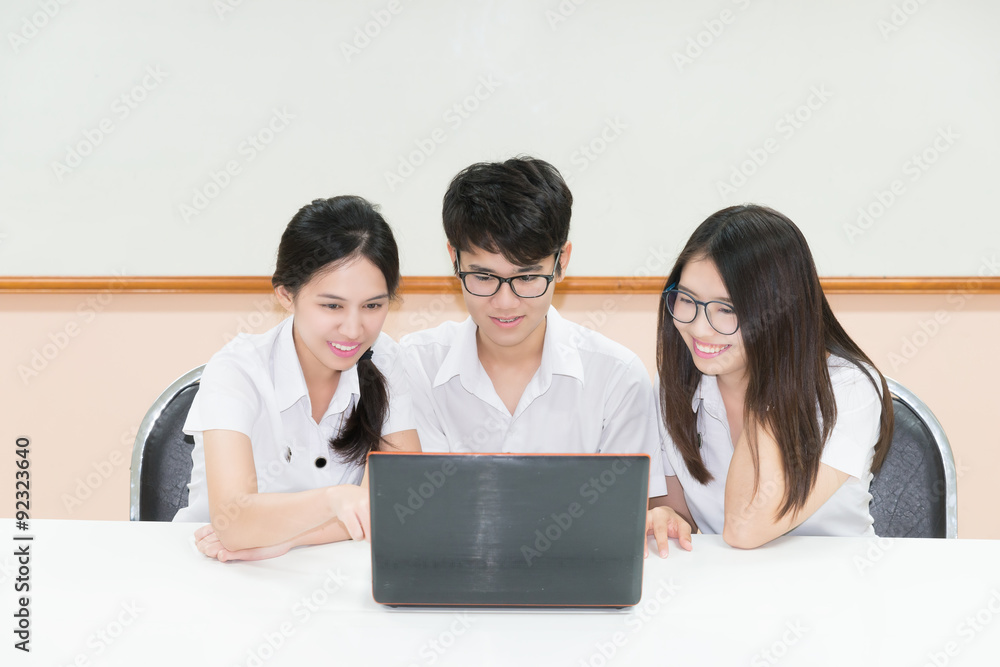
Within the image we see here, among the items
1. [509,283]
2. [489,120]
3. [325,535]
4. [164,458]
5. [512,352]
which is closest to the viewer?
[325,535]

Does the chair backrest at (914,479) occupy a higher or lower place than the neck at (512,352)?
lower

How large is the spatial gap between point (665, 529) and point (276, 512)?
0.57m

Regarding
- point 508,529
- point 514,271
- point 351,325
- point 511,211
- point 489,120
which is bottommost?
point 508,529

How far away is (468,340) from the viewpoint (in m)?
1.52

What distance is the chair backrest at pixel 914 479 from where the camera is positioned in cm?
134

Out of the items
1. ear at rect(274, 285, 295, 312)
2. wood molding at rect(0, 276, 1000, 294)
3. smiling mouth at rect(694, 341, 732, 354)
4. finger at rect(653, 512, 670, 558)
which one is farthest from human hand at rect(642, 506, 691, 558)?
wood molding at rect(0, 276, 1000, 294)

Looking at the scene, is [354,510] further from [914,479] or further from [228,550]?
[914,479]

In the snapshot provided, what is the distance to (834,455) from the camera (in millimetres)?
1148

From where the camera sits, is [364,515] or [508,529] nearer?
[508,529]

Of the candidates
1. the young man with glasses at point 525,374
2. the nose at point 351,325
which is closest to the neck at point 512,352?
the young man with glasses at point 525,374

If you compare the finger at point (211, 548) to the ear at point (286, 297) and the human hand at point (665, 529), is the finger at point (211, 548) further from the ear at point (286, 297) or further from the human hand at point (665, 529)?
the human hand at point (665, 529)

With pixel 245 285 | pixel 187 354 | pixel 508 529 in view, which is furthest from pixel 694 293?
pixel 187 354

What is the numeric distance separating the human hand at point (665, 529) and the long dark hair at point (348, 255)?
0.50m

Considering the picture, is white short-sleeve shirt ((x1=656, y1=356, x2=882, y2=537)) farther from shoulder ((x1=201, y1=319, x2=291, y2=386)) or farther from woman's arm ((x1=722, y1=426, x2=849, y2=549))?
shoulder ((x1=201, y1=319, x2=291, y2=386))
